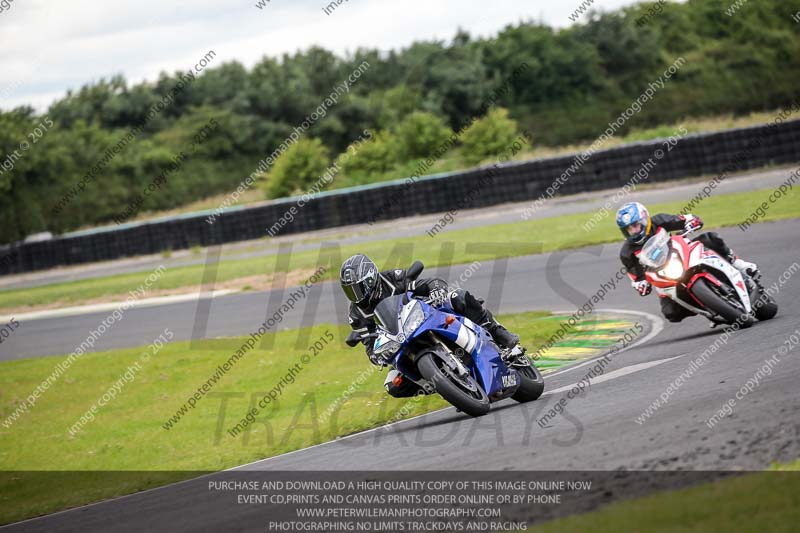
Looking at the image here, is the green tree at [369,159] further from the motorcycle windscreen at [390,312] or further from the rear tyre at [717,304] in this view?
the motorcycle windscreen at [390,312]

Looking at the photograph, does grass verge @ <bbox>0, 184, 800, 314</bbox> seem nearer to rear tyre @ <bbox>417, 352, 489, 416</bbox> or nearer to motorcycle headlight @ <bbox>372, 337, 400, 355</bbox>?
rear tyre @ <bbox>417, 352, 489, 416</bbox>

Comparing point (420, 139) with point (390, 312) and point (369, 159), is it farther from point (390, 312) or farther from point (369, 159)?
point (390, 312)

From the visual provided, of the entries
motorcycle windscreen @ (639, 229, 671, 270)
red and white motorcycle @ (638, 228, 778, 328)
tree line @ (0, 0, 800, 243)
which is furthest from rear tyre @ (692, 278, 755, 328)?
tree line @ (0, 0, 800, 243)

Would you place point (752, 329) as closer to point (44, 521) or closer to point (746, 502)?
point (746, 502)

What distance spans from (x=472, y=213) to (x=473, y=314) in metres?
24.0

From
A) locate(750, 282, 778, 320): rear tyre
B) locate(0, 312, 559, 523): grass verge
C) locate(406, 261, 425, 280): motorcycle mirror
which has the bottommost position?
locate(0, 312, 559, 523): grass verge

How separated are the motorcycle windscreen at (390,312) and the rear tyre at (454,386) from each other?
386mm

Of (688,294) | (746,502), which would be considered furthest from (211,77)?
(746,502)

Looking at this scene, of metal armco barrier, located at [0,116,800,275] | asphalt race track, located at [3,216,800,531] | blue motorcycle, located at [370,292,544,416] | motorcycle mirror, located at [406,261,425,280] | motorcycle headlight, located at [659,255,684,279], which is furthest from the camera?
metal armco barrier, located at [0,116,800,275]

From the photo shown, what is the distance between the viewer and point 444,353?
862 centimetres

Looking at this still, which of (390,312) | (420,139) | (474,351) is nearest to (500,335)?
(474,351)

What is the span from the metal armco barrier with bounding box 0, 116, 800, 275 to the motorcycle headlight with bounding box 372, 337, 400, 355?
2193 cm

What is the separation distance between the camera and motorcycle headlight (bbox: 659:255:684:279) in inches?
424

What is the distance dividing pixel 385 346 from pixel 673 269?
12.7 feet
